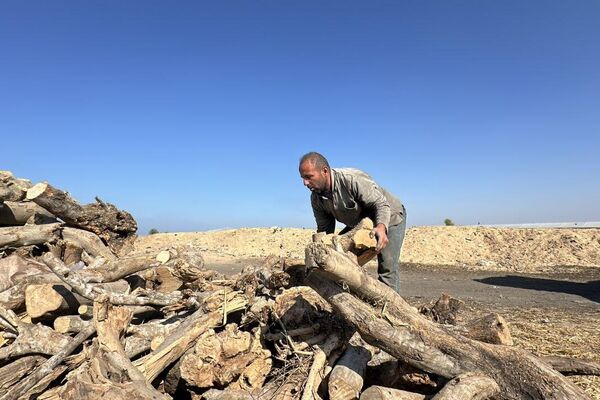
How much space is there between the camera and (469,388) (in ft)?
8.90

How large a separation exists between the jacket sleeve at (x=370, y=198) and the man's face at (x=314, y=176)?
284 millimetres

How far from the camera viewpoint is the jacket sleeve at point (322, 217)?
185 inches

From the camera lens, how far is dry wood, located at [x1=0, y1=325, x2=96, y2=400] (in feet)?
9.64

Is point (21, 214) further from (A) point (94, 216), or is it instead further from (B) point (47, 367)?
(B) point (47, 367)

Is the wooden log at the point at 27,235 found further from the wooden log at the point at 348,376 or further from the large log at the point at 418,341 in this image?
the wooden log at the point at 348,376

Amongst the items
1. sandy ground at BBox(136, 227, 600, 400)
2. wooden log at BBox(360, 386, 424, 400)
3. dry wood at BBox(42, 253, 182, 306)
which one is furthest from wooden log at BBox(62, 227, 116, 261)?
wooden log at BBox(360, 386, 424, 400)

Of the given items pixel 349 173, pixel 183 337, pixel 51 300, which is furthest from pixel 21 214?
pixel 349 173

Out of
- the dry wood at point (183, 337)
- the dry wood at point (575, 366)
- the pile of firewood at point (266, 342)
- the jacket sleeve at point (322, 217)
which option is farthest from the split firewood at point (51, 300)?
the dry wood at point (575, 366)

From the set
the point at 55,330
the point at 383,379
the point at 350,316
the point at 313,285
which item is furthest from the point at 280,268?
the point at 55,330

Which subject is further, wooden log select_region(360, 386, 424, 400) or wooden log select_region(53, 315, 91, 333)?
wooden log select_region(53, 315, 91, 333)

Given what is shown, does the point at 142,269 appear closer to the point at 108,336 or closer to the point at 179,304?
the point at 179,304

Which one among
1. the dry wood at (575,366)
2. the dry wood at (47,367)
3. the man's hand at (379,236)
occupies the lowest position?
the dry wood at (47,367)

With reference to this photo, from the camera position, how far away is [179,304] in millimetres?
3996

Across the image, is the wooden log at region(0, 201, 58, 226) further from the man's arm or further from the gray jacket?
the man's arm
